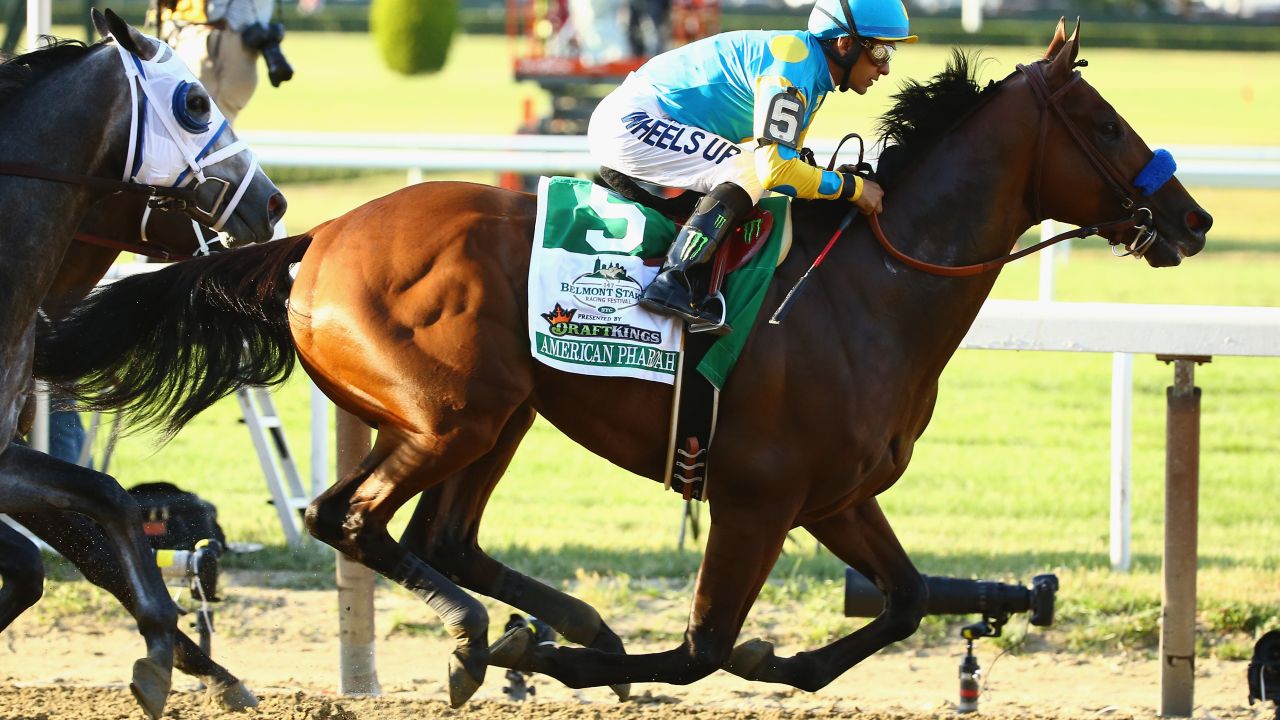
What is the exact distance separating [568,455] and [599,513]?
1.16 meters

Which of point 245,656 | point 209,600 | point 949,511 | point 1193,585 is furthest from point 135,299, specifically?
point 949,511

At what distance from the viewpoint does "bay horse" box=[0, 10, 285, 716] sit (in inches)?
147

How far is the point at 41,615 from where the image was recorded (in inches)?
216

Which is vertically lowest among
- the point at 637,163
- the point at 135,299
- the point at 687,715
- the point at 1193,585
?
the point at 687,715

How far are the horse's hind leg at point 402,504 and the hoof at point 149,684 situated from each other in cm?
49

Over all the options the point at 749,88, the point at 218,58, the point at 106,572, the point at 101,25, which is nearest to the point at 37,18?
the point at 218,58

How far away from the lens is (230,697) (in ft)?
13.7

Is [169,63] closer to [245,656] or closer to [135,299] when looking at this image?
[135,299]

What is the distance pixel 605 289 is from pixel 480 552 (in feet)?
2.96

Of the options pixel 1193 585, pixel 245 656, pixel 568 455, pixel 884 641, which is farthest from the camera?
pixel 568 455

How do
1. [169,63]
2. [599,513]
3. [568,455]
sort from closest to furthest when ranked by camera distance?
1. [169,63]
2. [599,513]
3. [568,455]

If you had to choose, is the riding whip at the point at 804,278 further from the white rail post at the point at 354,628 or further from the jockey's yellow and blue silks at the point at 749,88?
the white rail post at the point at 354,628

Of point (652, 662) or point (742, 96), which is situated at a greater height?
point (742, 96)

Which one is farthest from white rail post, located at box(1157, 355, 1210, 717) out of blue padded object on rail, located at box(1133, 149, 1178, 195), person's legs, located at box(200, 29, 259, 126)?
person's legs, located at box(200, 29, 259, 126)
